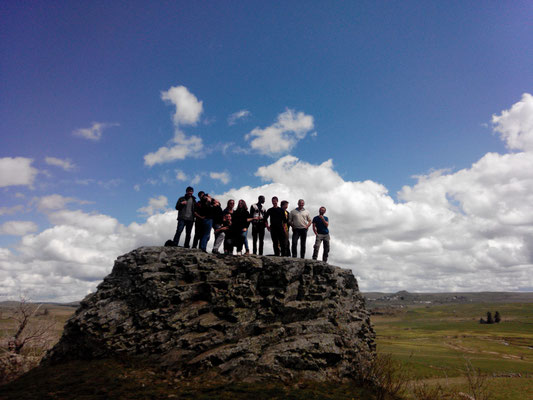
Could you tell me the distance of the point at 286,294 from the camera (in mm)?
14211

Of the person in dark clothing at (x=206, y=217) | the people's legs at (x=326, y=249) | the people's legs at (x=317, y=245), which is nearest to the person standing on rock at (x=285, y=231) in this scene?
the people's legs at (x=317, y=245)

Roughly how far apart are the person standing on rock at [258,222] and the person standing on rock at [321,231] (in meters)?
3.22

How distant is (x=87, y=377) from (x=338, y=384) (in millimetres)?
9327

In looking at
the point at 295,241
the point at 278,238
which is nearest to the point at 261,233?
the point at 278,238

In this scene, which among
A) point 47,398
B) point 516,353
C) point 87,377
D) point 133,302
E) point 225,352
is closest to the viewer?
point 47,398

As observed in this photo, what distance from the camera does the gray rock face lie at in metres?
11.3

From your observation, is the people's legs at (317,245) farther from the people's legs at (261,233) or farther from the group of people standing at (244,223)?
the people's legs at (261,233)

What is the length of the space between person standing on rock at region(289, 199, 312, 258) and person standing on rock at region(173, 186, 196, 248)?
19.3 ft

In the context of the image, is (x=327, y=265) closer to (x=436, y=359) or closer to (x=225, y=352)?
(x=225, y=352)

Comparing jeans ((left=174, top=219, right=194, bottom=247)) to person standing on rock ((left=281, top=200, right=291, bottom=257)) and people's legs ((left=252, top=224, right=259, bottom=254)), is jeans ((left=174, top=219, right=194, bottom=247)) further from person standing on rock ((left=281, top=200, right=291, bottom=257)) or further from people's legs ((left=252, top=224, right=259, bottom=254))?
person standing on rock ((left=281, top=200, right=291, bottom=257))

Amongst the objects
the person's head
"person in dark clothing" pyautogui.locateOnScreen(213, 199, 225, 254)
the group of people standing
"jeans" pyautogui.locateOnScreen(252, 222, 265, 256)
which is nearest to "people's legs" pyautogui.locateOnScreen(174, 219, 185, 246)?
the group of people standing

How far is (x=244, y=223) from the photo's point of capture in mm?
16109

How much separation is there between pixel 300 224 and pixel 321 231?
1550 mm

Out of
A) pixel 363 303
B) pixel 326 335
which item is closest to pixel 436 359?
pixel 363 303
